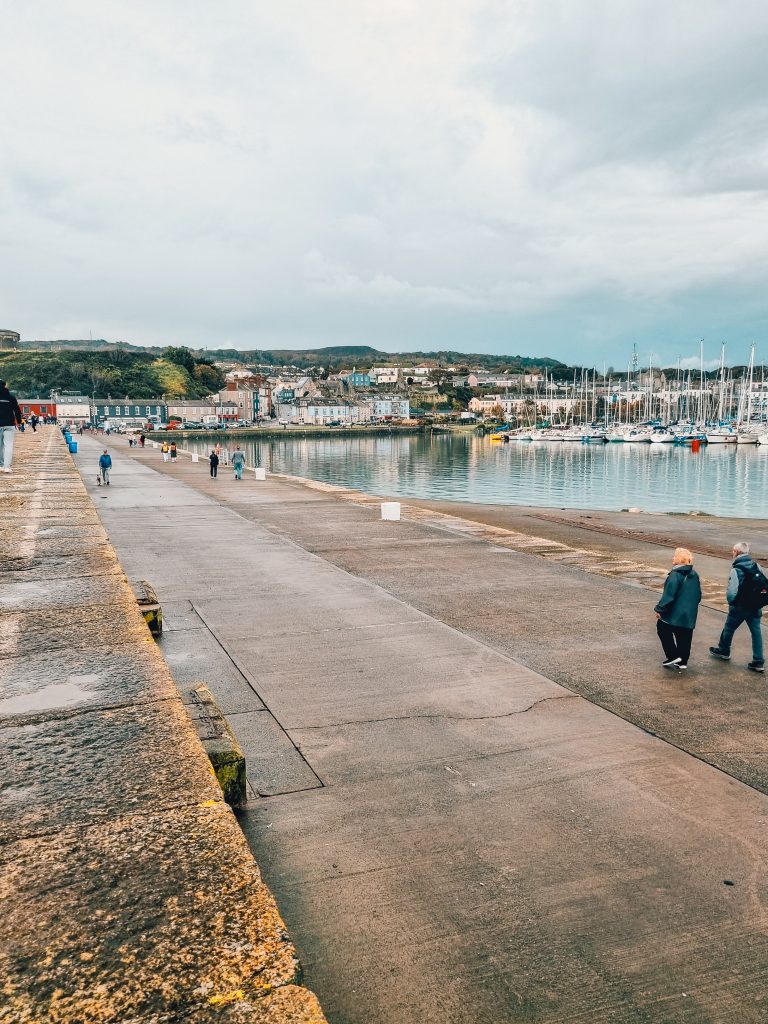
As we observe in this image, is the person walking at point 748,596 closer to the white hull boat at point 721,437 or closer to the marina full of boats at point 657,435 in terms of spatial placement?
the marina full of boats at point 657,435

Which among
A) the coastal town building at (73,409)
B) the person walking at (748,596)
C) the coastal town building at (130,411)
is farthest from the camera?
the coastal town building at (130,411)

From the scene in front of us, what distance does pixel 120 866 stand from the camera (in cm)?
267

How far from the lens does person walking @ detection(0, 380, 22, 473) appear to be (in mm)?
14838

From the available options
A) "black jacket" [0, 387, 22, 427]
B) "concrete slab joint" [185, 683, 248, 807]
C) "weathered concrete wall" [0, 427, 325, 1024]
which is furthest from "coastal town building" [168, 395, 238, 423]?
"weathered concrete wall" [0, 427, 325, 1024]

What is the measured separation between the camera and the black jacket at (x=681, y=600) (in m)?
7.86

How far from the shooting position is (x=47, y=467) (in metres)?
22.3

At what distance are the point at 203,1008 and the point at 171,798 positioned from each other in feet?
3.84

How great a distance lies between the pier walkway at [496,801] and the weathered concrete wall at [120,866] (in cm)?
113

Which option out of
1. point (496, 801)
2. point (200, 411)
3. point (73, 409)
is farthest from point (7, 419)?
point (200, 411)

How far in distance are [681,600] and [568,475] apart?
60623mm

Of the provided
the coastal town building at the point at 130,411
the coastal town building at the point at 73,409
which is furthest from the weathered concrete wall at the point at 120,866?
the coastal town building at the point at 130,411

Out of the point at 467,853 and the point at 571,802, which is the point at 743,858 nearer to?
the point at 571,802

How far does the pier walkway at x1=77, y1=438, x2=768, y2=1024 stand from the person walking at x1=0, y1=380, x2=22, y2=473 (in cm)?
718

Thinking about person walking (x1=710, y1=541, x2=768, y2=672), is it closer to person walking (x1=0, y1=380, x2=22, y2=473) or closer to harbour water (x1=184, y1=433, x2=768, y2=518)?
person walking (x1=0, y1=380, x2=22, y2=473)
